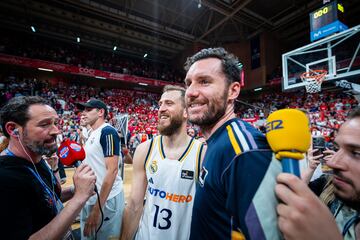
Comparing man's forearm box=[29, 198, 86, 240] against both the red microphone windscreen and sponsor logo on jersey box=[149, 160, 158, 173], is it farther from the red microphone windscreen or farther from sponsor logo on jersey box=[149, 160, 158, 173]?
sponsor logo on jersey box=[149, 160, 158, 173]

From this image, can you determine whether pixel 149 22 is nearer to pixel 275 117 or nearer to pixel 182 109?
pixel 182 109

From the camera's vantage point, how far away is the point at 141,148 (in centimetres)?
200

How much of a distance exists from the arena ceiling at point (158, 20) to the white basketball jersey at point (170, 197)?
12.9 m

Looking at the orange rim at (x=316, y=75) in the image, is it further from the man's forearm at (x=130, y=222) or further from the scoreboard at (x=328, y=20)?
the man's forearm at (x=130, y=222)

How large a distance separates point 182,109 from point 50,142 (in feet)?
4.15

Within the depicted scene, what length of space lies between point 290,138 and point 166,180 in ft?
4.02

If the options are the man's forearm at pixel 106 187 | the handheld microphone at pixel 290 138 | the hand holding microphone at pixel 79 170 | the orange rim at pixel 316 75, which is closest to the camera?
the handheld microphone at pixel 290 138

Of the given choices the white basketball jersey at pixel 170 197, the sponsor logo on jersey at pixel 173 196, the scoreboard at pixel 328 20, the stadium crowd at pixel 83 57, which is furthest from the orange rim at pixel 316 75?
the stadium crowd at pixel 83 57

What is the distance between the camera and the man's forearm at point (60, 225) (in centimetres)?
119

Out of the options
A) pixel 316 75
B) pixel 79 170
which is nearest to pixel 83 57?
pixel 316 75

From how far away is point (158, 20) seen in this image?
1661 cm

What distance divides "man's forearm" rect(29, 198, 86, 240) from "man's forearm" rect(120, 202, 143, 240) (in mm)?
542

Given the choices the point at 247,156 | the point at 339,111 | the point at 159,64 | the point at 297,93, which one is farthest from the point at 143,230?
the point at 159,64

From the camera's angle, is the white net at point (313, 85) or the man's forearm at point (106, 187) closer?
the man's forearm at point (106, 187)
